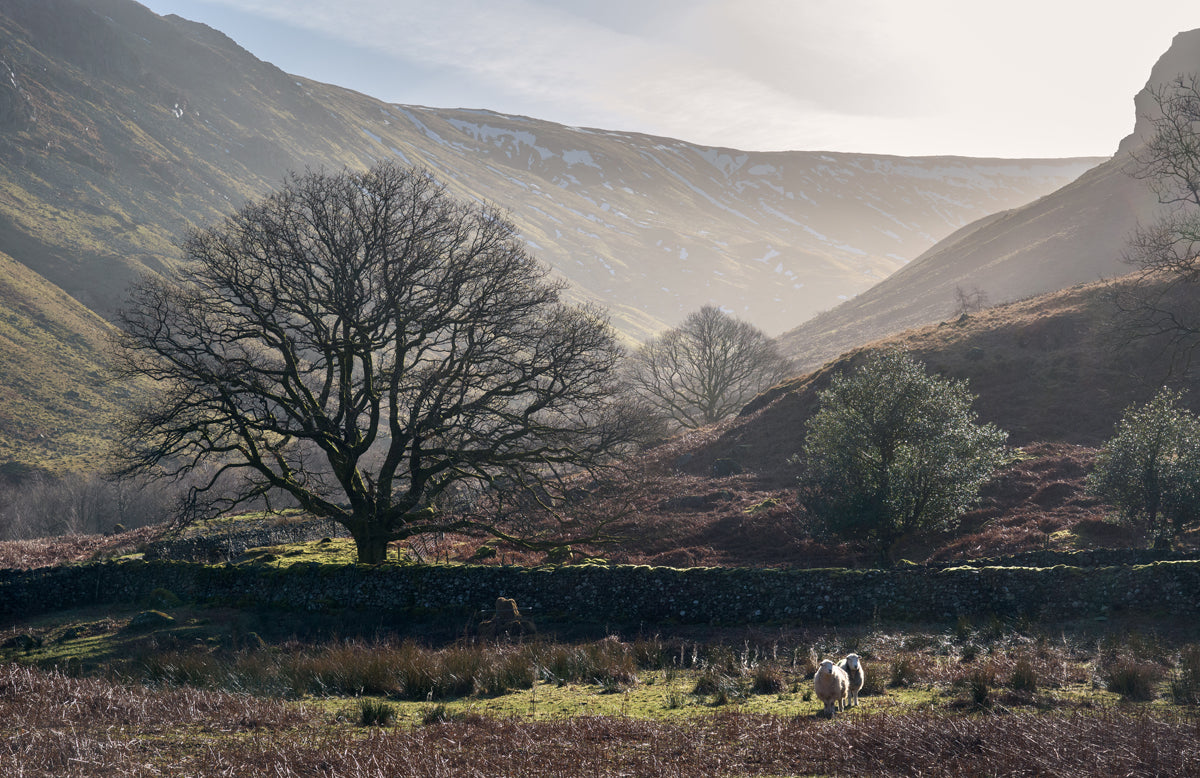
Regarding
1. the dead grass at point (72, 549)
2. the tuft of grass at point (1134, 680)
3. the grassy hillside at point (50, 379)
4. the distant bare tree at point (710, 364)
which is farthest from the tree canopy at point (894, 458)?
the grassy hillside at point (50, 379)

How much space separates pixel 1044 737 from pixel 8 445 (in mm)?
110664

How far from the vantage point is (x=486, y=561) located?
25047 mm

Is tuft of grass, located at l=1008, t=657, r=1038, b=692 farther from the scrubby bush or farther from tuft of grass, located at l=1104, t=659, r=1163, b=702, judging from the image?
the scrubby bush

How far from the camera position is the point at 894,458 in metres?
22.0

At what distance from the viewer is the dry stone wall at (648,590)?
48.7 feet

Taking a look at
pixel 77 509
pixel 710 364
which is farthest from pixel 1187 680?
pixel 77 509

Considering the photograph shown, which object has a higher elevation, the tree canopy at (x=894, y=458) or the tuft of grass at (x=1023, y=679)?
the tree canopy at (x=894, y=458)

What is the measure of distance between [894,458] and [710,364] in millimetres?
41724

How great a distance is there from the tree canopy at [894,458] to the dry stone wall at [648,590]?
548 cm

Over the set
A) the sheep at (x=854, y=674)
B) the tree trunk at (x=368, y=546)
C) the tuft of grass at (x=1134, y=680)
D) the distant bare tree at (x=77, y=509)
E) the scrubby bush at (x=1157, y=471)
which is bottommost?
the distant bare tree at (x=77, y=509)

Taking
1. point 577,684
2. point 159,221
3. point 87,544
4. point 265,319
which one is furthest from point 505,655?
point 159,221

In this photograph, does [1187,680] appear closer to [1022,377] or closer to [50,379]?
[1022,377]

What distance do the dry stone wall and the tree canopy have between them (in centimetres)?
548

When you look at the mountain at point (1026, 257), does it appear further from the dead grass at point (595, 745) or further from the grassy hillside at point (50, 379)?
the grassy hillside at point (50, 379)
